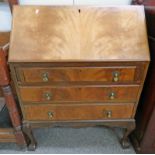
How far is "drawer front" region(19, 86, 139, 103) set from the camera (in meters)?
1.07

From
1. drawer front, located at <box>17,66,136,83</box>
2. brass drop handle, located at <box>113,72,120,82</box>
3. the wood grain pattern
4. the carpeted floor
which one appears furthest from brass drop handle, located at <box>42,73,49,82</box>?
the carpeted floor

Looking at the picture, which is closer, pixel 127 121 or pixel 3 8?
pixel 127 121

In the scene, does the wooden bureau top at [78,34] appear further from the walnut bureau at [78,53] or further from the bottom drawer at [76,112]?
the bottom drawer at [76,112]

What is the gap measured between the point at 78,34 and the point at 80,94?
0.38 m

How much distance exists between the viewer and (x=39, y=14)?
101 centimetres

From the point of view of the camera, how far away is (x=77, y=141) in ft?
5.03

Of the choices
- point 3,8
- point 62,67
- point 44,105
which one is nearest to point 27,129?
point 44,105

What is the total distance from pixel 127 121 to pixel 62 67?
644mm

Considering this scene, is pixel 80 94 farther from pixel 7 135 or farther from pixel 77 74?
pixel 7 135

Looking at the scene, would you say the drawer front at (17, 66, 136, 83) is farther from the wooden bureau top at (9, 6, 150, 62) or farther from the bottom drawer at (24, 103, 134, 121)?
the bottom drawer at (24, 103, 134, 121)

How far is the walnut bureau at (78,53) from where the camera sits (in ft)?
3.14

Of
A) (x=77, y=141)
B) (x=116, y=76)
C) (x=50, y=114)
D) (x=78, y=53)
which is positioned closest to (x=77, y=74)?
(x=78, y=53)

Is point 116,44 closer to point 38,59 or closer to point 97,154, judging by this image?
point 38,59

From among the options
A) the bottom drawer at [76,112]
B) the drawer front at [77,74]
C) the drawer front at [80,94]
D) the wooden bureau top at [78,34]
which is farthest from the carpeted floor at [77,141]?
the wooden bureau top at [78,34]
